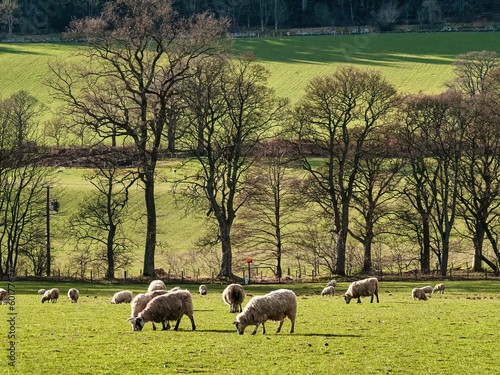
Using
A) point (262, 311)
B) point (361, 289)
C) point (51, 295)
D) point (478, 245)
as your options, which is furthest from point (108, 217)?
point (262, 311)

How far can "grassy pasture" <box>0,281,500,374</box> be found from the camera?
15.2 meters

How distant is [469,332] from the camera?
19922 mm

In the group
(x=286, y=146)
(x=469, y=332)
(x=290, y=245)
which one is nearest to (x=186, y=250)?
(x=290, y=245)

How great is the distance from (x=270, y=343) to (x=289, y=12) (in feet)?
531

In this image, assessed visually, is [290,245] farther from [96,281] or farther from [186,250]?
Result: [96,281]

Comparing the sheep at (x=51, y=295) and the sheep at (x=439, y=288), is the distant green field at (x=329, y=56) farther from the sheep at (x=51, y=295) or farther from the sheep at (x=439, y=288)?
the sheep at (x=51, y=295)

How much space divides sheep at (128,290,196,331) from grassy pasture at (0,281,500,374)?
1.20 feet

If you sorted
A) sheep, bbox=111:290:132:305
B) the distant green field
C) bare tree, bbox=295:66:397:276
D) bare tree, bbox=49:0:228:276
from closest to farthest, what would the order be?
sheep, bbox=111:290:132:305 → bare tree, bbox=49:0:228:276 → bare tree, bbox=295:66:397:276 → the distant green field

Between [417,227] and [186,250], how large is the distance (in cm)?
2157

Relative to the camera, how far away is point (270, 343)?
17859 millimetres

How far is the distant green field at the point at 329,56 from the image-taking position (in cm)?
11669

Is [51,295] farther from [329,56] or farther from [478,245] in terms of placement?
[329,56]

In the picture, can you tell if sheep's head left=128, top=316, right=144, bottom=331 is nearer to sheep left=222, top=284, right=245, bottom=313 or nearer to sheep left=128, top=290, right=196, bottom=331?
sheep left=128, top=290, right=196, bottom=331

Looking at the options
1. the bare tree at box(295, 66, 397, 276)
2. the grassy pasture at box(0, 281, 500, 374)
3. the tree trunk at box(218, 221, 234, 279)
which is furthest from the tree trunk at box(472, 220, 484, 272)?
the grassy pasture at box(0, 281, 500, 374)
